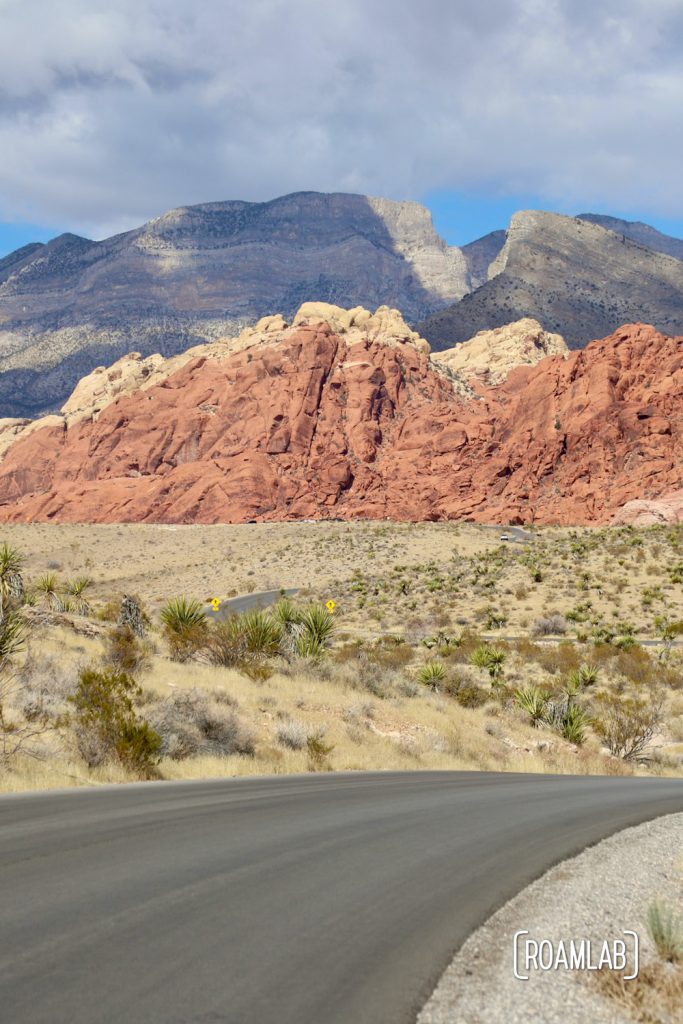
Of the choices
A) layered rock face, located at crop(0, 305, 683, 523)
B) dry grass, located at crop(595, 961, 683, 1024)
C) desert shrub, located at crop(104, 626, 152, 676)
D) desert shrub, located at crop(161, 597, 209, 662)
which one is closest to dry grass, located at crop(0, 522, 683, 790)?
desert shrub, located at crop(104, 626, 152, 676)

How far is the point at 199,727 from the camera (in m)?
15.5

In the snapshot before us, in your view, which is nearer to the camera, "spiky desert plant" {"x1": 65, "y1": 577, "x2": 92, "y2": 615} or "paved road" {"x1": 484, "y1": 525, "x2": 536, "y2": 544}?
"spiky desert plant" {"x1": 65, "y1": 577, "x2": 92, "y2": 615}

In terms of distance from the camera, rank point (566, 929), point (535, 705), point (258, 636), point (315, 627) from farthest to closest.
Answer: point (315, 627) < point (258, 636) < point (535, 705) < point (566, 929)

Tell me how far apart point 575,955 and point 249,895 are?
2.30m

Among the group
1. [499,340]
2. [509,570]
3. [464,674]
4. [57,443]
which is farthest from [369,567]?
[499,340]

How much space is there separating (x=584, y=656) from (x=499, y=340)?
Result: 123415mm

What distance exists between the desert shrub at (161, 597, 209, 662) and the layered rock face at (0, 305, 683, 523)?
66.0m

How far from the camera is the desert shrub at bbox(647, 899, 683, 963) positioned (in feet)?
17.5

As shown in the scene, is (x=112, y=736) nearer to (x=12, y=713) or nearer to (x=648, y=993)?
(x=12, y=713)

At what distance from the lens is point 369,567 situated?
67938 mm

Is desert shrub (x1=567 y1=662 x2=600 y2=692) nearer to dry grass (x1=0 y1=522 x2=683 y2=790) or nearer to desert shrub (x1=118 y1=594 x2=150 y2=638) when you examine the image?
dry grass (x1=0 y1=522 x2=683 y2=790)

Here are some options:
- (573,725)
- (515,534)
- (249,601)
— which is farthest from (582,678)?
(515,534)

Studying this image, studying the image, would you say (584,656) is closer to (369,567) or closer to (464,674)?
(464,674)

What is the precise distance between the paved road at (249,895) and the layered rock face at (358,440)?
81085 mm
